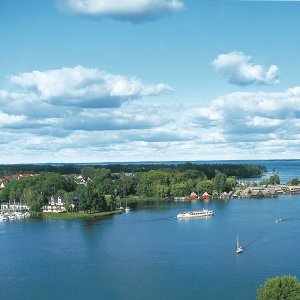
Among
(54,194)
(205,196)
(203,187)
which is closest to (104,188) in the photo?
(54,194)

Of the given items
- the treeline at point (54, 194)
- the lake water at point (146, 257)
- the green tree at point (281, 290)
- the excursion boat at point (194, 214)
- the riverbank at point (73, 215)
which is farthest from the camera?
the treeline at point (54, 194)

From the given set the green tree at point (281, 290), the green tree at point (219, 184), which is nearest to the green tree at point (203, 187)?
Result: the green tree at point (219, 184)

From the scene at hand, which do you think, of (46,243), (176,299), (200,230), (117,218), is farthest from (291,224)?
(176,299)

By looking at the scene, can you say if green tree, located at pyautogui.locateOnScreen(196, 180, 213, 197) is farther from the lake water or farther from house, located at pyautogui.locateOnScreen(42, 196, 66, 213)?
the lake water

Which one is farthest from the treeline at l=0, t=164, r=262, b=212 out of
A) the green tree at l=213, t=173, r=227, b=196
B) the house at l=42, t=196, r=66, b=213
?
the house at l=42, t=196, r=66, b=213

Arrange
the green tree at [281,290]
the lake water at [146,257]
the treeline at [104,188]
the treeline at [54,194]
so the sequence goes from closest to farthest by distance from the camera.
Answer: the green tree at [281,290] < the lake water at [146,257] < the treeline at [54,194] < the treeline at [104,188]

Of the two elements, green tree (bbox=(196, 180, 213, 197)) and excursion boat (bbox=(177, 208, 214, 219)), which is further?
green tree (bbox=(196, 180, 213, 197))

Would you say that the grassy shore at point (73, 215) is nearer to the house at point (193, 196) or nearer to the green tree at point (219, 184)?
the house at point (193, 196)
